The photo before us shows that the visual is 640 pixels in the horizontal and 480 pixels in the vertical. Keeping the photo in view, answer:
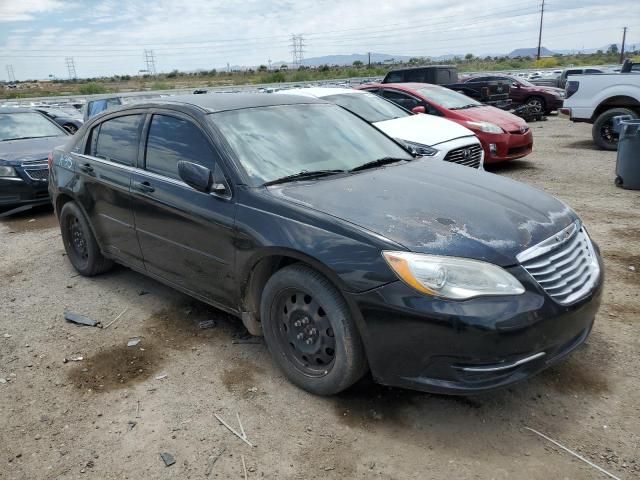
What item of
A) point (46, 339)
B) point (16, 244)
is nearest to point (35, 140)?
point (16, 244)

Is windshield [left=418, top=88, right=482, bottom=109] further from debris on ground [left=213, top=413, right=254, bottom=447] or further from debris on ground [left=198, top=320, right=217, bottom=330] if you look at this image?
debris on ground [left=213, top=413, right=254, bottom=447]

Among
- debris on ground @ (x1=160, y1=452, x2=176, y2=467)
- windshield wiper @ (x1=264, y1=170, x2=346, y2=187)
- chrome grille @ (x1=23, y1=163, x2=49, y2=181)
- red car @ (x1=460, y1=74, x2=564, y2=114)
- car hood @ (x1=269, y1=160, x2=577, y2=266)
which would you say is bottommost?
debris on ground @ (x1=160, y1=452, x2=176, y2=467)

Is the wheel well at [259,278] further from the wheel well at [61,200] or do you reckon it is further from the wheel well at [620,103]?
the wheel well at [620,103]

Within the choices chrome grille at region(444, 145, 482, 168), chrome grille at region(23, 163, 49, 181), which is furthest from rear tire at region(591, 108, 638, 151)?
chrome grille at region(23, 163, 49, 181)

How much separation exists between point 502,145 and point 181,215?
715 centimetres

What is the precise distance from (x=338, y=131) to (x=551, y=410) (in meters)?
2.40

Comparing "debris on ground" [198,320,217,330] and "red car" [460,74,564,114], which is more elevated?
"red car" [460,74,564,114]

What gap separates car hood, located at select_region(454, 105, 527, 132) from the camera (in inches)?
380

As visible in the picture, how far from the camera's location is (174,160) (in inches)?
154

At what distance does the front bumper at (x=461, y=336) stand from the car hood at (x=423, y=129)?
5.29 meters

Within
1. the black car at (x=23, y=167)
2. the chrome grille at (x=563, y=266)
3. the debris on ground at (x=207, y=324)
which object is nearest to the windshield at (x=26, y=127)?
the black car at (x=23, y=167)

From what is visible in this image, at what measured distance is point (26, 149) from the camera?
27.1 feet

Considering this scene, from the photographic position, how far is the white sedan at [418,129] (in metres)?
7.68

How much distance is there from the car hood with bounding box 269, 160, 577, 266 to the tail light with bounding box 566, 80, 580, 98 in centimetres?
868
